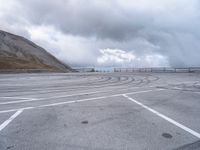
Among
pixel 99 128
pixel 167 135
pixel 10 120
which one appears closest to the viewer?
pixel 167 135

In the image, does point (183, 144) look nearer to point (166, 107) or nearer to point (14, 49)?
point (166, 107)

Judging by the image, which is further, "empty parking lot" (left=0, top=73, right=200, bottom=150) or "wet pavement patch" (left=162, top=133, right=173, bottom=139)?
"wet pavement patch" (left=162, top=133, right=173, bottom=139)

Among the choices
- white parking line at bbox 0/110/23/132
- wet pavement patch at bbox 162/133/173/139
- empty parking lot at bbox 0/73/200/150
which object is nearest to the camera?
empty parking lot at bbox 0/73/200/150

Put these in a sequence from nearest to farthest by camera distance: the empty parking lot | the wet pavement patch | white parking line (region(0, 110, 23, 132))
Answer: the empty parking lot, the wet pavement patch, white parking line (region(0, 110, 23, 132))

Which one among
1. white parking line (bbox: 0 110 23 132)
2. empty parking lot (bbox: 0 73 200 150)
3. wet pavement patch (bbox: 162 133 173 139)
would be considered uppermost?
white parking line (bbox: 0 110 23 132)

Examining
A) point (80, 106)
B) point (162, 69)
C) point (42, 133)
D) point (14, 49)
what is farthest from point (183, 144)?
point (14, 49)

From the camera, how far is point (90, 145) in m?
4.05

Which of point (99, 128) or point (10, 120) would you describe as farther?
point (10, 120)

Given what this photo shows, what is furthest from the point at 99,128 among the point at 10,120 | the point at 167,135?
the point at 10,120

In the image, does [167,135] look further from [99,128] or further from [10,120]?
[10,120]

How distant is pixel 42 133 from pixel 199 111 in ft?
18.6

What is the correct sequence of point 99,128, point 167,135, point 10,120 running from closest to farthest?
point 167,135, point 99,128, point 10,120

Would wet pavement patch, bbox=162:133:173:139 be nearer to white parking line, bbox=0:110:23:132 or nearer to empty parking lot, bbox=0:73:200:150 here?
empty parking lot, bbox=0:73:200:150

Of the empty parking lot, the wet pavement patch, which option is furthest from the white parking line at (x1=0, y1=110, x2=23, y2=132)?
the wet pavement patch
